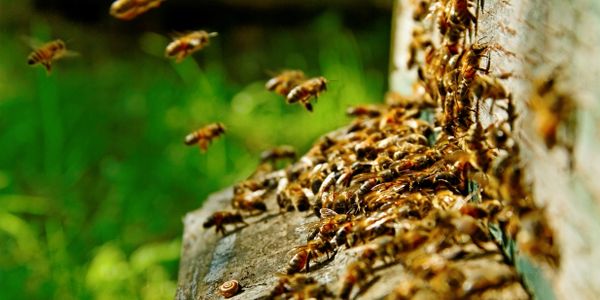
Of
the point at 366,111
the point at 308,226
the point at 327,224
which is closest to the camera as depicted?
the point at 327,224

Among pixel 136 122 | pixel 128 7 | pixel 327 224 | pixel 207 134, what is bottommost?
pixel 327 224

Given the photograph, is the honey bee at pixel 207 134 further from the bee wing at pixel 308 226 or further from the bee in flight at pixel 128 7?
the bee wing at pixel 308 226

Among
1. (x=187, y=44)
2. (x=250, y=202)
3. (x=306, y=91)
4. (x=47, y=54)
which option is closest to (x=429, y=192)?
(x=250, y=202)

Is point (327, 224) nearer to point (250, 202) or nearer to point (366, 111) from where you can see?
point (250, 202)

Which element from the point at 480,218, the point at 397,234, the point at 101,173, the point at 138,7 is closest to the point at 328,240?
the point at 397,234

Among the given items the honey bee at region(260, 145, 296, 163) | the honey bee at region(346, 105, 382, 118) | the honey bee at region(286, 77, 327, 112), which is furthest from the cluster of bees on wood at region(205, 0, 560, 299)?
the honey bee at region(260, 145, 296, 163)

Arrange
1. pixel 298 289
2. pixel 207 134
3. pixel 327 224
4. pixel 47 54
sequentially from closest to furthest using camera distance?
pixel 298 289, pixel 327 224, pixel 47 54, pixel 207 134

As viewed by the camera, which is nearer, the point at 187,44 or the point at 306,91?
the point at 306,91
